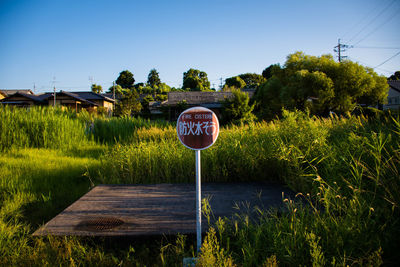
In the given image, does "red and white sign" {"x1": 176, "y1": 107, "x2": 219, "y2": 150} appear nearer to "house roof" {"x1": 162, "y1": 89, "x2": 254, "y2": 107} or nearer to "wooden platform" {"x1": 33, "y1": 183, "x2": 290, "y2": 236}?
"wooden platform" {"x1": 33, "y1": 183, "x2": 290, "y2": 236}

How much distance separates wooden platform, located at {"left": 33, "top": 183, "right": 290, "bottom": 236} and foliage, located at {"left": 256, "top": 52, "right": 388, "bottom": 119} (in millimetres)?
18139

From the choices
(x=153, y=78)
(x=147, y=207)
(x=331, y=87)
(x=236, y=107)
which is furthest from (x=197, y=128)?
(x=153, y=78)

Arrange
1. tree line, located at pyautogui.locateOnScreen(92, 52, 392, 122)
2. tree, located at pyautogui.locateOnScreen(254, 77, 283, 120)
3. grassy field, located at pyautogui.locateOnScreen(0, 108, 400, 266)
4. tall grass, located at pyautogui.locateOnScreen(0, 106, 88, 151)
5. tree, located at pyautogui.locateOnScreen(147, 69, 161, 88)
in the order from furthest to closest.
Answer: tree, located at pyautogui.locateOnScreen(147, 69, 161, 88), tree, located at pyautogui.locateOnScreen(254, 77, 283, 120), tree line, located at pyautogui.locateOnScreen(92, 52, 392, 122), tall grass, located at pyautogui.locateOnScreen(0, 106, 88, 151), grassy field, located at pyautogui.locateOnScreen(0, 108, 400, 266)

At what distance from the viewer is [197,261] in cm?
154

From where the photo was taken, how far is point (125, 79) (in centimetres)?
7856

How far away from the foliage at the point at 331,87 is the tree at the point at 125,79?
6795 cm

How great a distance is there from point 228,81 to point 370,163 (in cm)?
5980

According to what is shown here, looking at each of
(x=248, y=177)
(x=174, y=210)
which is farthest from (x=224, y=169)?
(x=174, y=210)

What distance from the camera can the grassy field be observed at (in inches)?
62.8

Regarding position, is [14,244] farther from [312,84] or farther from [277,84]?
[277,84]

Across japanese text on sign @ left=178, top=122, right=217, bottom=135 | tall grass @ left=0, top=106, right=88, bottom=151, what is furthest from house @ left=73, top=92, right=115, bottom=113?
japanese text on sign @ left=178, top=122, right=217, bottom=135

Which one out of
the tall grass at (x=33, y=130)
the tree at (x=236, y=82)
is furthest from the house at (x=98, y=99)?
the tree at (x=236, y=82)

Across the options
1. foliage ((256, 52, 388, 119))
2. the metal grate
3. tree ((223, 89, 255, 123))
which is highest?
foliage ((256, 52, 388, 119))

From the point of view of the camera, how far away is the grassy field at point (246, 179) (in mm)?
1595
